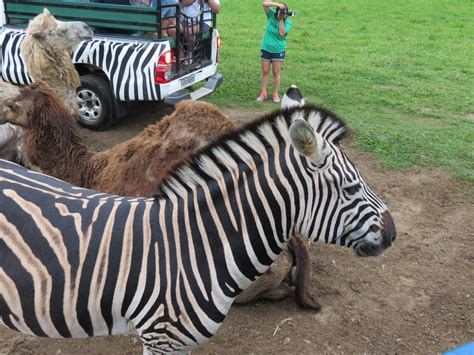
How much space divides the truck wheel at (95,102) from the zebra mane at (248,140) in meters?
5.08

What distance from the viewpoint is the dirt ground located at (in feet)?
11.9

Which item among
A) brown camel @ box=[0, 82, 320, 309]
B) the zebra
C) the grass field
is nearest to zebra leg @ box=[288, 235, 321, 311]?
brown camel @ box=[0, 82, 320, 309]

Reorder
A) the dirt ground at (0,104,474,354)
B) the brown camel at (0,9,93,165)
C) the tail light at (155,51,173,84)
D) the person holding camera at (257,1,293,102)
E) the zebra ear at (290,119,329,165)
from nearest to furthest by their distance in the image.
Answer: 1. the zebra ear at (290,119,329,165)
2. the dirt ground at (0,104,474,354)
3. the brown camel at (0,9,93,165)
4. the tail light at (155,51,173,84)
5. the person holding camera at (257,1,293,102)

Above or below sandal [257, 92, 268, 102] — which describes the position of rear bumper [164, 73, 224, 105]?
above

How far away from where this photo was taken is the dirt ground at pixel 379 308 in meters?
3.63

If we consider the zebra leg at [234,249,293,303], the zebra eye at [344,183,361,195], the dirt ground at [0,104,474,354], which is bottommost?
the dirt ground at [0,104,474,354]

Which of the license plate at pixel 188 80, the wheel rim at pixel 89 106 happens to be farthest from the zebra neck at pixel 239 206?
the wheel rim at pixel 89 106

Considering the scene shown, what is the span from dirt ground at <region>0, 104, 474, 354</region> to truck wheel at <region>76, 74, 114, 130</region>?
3.99m

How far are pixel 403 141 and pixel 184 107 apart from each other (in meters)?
4.07

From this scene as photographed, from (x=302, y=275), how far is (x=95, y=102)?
469 cm

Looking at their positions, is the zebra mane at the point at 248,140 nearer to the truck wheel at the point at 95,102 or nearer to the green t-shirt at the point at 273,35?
the truck wheel at the point at 95,102

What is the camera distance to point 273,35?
8.63 m

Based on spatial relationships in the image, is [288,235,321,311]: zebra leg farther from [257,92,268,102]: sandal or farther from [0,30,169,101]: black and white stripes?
[257,92,268,102]: sandal

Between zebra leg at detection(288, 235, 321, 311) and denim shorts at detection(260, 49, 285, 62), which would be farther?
denim shorts at detection(260, 49, 285, 62)
